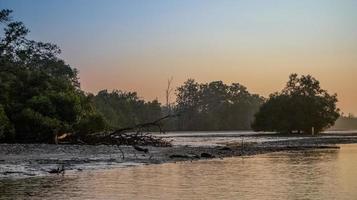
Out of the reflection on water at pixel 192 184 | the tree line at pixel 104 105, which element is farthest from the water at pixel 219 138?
the reflection on water at pixel 192 184

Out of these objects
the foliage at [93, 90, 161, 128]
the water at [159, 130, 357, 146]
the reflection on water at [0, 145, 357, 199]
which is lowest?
→ the reflection on water at [0, 145, 357, 199]

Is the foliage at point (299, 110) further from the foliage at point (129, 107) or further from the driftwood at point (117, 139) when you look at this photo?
the driftwood at point (117, 139)

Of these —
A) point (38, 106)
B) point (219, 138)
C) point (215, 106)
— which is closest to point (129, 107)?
point (215, 106)

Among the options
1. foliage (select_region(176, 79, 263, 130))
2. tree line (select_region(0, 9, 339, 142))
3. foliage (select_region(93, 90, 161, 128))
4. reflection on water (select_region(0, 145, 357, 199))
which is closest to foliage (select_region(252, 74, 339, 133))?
tree line (select_region(0, 9, 339, 142))

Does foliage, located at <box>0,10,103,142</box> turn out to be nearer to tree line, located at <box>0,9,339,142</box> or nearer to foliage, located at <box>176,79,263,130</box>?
tree line, located at <box>0,9,339,142</box>

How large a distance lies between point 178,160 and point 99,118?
17.1 meters

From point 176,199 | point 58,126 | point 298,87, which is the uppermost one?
point 298,87

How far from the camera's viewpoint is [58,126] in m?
41.1

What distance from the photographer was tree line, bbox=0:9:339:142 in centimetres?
4197

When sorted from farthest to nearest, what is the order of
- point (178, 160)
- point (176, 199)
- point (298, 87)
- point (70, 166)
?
point (298, 87), point (178, 160), point (70, 166), point (176, 199)

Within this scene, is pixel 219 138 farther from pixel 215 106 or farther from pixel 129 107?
pixel 215 106

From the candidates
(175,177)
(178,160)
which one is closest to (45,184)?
(175,177)

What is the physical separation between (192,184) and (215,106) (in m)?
157

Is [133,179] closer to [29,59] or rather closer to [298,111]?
[29,59]
